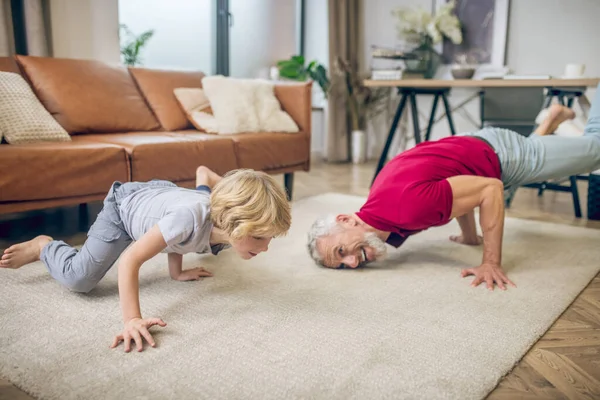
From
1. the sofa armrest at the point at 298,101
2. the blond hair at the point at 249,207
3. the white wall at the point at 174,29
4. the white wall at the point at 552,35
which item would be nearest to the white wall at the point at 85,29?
the white wall at the point at 174,29

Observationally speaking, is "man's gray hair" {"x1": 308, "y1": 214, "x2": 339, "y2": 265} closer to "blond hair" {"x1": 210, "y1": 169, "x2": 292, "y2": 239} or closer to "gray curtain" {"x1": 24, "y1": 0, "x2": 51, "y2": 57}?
"blond hair" {"x1": 210, "y1": 169, "x2": 292, "y2": 239}

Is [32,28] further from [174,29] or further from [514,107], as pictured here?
[514,107]

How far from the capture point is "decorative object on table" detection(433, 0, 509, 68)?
442 centimetres

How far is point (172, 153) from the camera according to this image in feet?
8.12

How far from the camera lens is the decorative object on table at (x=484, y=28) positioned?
442cm

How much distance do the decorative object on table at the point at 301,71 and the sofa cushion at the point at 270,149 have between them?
171 centimetres

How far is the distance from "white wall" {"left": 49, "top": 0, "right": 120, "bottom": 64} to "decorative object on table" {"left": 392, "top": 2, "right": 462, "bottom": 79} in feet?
7.78

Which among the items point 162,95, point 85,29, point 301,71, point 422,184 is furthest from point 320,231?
point 301,71

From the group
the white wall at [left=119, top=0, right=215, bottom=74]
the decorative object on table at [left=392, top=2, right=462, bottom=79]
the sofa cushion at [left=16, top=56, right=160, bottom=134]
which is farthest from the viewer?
the decorative object on table at [left=392, top=2, right=462, bottom=79]

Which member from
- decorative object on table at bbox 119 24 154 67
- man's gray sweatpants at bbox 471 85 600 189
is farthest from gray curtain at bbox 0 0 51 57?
man's gray sweatpants at bbox 471 85 600 189

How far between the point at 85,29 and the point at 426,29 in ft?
9.30

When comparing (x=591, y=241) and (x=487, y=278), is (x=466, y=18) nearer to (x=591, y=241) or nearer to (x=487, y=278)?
(x=591, y=241)

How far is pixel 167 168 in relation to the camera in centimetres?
246

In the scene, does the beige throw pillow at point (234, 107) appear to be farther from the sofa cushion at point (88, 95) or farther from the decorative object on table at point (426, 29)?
the decorative object on table at point (426, 29)
